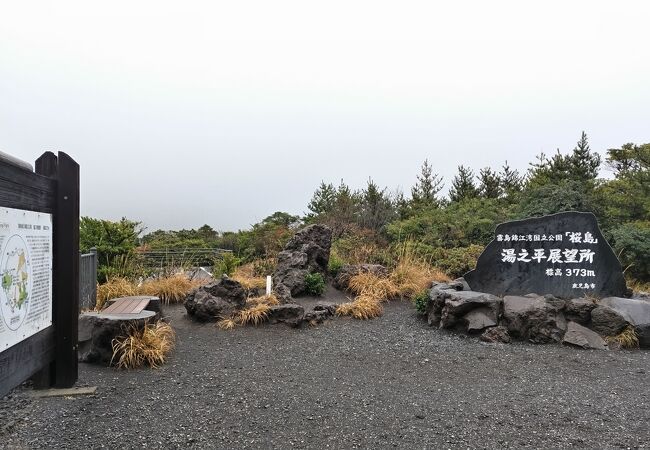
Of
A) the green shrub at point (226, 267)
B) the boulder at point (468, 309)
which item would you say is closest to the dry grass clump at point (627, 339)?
the boulder at point (468, 309)

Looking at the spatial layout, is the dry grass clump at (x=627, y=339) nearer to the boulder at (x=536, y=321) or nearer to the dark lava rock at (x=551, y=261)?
the boulder at (x=536, y=321)

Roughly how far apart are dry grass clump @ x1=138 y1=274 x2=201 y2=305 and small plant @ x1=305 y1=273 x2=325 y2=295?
79.7 inches

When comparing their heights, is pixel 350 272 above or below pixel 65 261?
below

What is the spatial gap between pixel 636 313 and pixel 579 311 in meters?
0.66

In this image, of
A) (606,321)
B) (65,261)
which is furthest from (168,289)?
(606,321)

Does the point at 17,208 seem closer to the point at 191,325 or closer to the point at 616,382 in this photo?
the point at 191,325

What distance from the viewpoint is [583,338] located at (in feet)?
18.1

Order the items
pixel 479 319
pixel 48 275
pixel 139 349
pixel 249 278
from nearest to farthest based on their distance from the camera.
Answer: pixel 48 275, pixel 139 349, pixel 479 319, pixel 249 278

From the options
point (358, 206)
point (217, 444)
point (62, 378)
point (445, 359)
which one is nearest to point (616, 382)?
point (445, 359)

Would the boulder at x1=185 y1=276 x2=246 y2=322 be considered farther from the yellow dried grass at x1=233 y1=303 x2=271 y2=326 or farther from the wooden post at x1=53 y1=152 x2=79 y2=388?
the wooden post at x1=53 y1=152 x2=79 y2=388

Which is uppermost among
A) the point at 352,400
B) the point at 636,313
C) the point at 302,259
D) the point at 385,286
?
the point at 302,259

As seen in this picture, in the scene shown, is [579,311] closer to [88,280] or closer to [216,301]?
[216,301]

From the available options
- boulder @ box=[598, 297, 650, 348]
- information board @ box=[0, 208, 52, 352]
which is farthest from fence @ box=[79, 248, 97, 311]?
boulder @ box=[598, 297, 650, 348]

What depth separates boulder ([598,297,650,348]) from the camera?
550 cm
